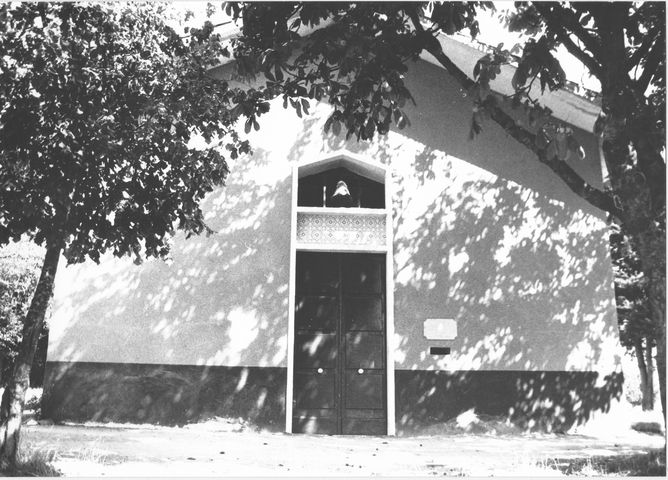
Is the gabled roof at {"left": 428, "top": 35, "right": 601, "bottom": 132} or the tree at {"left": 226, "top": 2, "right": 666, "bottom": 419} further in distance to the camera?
the gabled roof at {"left": 428, "top": 35, "right": 601, "bottom": 132}

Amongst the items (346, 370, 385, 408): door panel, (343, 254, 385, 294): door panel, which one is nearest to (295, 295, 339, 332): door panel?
(343, 254, 385, 294): door panel

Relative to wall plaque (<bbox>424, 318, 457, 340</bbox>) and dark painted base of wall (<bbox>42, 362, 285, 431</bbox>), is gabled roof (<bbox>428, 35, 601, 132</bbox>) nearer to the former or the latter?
wall plaque (<bbox>424, 318, 457, 340</bbox>)

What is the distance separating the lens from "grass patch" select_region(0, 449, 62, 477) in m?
5.47

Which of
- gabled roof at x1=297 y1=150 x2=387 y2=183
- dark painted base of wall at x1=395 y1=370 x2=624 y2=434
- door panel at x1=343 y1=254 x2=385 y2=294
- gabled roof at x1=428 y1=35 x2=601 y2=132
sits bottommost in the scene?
dark painted base of wall at x1=395 y1=370 x2=624 y2=434

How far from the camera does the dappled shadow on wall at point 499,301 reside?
10227 mm

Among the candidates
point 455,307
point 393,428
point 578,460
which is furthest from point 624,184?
point 393,428

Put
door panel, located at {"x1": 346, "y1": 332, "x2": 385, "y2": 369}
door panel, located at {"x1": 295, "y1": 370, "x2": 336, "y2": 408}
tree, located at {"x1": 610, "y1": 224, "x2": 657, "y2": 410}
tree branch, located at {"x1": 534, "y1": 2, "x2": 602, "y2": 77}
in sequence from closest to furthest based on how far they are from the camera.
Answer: tree branch, located at {"x1": 534, "y1": 2, "x2": 602, "y2": 77}, door panel, located at {"x1": 295, "y1": 370, "x2": 336, "y2": 408}, door panel, located at {"x1": 346, "y1": 332, "x2": 385, "y2": 369}, tree, located at {"x1": 610, "y1": 224, "x2": 657, "y2": 410}

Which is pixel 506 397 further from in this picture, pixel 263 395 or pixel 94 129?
pixel 94 129

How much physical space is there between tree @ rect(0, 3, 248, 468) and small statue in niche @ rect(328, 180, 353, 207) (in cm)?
437

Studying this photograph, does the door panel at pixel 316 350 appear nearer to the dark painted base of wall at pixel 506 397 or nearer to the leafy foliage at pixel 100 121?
the dark painted base of wall at pixel 506 397

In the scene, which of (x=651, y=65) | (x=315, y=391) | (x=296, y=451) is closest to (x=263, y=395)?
(x=315, y=391)

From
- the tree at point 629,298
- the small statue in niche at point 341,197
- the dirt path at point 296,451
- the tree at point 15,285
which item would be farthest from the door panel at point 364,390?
the tree at point 629,298

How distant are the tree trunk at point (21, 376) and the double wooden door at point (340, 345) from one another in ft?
16.2

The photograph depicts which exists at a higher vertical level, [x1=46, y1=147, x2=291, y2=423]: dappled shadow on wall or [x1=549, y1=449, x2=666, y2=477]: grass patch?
[x1=46, y1=147, x2=291, y2=423]: dappled shadow on wall
